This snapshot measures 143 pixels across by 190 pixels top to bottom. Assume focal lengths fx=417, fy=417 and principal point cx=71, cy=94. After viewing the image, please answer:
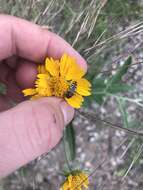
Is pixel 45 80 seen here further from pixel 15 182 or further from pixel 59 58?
pixel 15 182

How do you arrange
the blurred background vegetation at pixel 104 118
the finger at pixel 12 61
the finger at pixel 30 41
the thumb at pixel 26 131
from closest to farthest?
1. the thumb at pixel 26 131
2. the finger at pixel 30 41
3. the finger at pixel 12 61
4. the blurred background vegetation at pixel 104 118

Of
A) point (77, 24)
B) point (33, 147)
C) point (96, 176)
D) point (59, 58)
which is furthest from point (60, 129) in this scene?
point (96, 176)

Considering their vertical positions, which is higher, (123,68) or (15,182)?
(123,68)

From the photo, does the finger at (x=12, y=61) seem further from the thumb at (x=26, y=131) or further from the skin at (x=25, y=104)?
the thumb at (x=26, y=131)

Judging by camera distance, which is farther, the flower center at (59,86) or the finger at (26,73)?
the finger at (26,73)

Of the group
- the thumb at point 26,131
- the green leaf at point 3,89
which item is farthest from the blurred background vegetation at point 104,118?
the thumb at point 26,131
